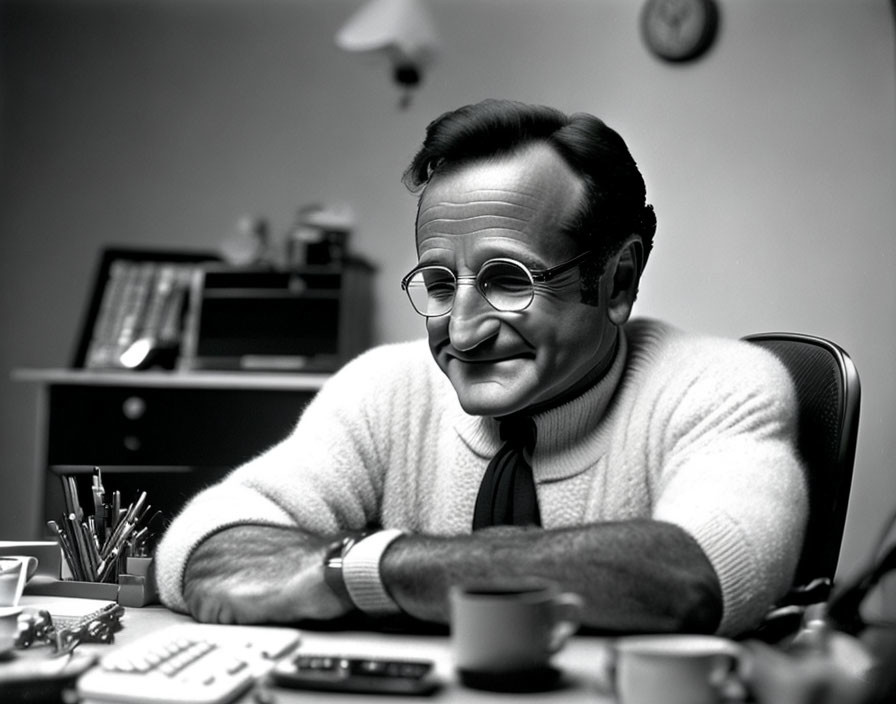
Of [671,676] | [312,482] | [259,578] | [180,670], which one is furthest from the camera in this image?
[312,482]

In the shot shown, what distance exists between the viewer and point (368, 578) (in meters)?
1.03

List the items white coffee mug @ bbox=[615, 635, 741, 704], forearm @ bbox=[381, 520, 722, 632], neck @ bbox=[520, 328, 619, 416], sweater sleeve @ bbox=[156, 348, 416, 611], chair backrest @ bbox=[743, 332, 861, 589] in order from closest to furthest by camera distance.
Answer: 1. white coffee mug @ bbox=[615, 635, 741, 704]
2. forearm @ bbox=[381, 520, 722, 632]
3. sweater sleeve @ bbox=[156, 348, 416, 611]
4. chair backrest @ bbox=[743, 332, 861, 589]
5. neck @ bbox=[520, 328, 619, 416]

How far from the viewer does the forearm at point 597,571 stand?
1.00 metres

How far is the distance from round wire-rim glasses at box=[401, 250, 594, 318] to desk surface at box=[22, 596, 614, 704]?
0.46 meters

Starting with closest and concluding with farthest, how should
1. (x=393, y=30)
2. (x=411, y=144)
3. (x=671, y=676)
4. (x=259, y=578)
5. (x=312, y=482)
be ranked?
(x=671, y=676)
(x=259, y=578)
(x=312, y=482)
(x=393, y=30)
(x=411, y=144)

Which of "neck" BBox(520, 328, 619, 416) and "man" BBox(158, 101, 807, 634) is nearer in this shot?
"man" BBox(158, 101, 807, 634)

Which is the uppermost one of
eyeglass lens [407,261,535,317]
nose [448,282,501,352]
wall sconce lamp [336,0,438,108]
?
wall sconce lamp [336,0,438,108]

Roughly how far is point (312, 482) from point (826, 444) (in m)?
0.68

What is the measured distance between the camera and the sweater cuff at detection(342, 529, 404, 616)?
103 cm

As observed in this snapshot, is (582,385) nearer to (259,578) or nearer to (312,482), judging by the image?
(312,482)

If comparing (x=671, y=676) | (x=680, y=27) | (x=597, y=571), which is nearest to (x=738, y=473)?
(x=597, y=571)

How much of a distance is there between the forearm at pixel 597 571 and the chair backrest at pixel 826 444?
1.09 ft

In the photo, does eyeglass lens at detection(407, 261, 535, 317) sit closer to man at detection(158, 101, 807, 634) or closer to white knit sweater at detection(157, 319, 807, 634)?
man at detection(158, 101, 807, 634)

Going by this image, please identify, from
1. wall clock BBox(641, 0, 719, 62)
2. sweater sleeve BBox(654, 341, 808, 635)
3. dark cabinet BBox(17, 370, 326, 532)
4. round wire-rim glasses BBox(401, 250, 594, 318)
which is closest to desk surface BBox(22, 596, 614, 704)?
sweater sleeve BBox(654, 341, 808, 635)
